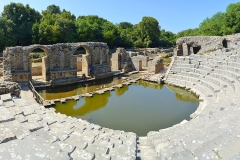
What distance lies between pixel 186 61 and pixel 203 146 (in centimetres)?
1538

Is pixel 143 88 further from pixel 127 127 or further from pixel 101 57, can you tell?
pixel 127 127

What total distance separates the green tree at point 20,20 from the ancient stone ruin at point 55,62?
1950cm

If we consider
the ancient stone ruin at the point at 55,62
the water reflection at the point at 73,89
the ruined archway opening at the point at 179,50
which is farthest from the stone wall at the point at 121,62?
the ruined archway opening at the point at 179,50

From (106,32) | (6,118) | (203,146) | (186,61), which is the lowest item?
(203,146)

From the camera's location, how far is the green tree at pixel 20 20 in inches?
1395

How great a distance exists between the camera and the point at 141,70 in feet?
76.0

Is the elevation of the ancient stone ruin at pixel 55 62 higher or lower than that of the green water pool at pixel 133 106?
higher

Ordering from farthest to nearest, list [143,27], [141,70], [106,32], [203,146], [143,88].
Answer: [143,27], [106,32], [141,70], [143,88], [203,146]

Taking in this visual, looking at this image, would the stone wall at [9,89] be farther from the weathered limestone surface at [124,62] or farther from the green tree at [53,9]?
the green tree at [53,9]

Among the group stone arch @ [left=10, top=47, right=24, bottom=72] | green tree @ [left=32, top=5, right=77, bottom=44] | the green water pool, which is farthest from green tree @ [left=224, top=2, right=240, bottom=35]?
stone arch @ [left=10, top=47, right=24, bottom=72]

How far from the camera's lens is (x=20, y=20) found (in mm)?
38156

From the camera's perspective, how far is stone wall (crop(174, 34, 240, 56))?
23.5 meters

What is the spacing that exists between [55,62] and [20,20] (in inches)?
983

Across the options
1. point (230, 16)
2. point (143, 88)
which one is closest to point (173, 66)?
point (143, 88)
